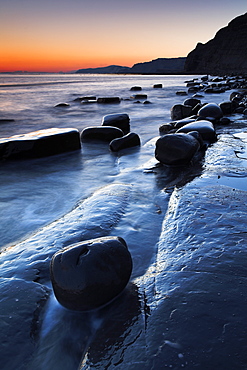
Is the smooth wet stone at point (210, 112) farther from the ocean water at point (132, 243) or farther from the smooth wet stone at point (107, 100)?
the smooth wet stone at point (107, 100)

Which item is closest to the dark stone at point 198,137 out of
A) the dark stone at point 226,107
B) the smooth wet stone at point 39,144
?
the smooth wet stone at point 39,144

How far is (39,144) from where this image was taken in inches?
164

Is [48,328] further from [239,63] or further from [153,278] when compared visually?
[239,63]

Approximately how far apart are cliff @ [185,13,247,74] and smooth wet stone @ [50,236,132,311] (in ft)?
255

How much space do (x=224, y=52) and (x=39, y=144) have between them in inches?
3360

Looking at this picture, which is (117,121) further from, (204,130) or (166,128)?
(204,130)

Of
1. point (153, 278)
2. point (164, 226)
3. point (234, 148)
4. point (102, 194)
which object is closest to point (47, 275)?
point (153, 278)

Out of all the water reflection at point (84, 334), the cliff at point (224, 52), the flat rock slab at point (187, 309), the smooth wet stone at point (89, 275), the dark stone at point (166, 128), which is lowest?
the dark stone at point (166, 128)

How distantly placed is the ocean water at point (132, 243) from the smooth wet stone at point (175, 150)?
15 cm

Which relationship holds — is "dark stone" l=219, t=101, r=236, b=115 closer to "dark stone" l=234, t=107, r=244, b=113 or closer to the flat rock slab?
"dark stone" l=234, t=107, r=244, b=113

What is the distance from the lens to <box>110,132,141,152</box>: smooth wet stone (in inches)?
181

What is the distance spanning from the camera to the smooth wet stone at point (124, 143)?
4.59m

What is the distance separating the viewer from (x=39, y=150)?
418 cm

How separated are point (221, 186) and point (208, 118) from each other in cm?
385
